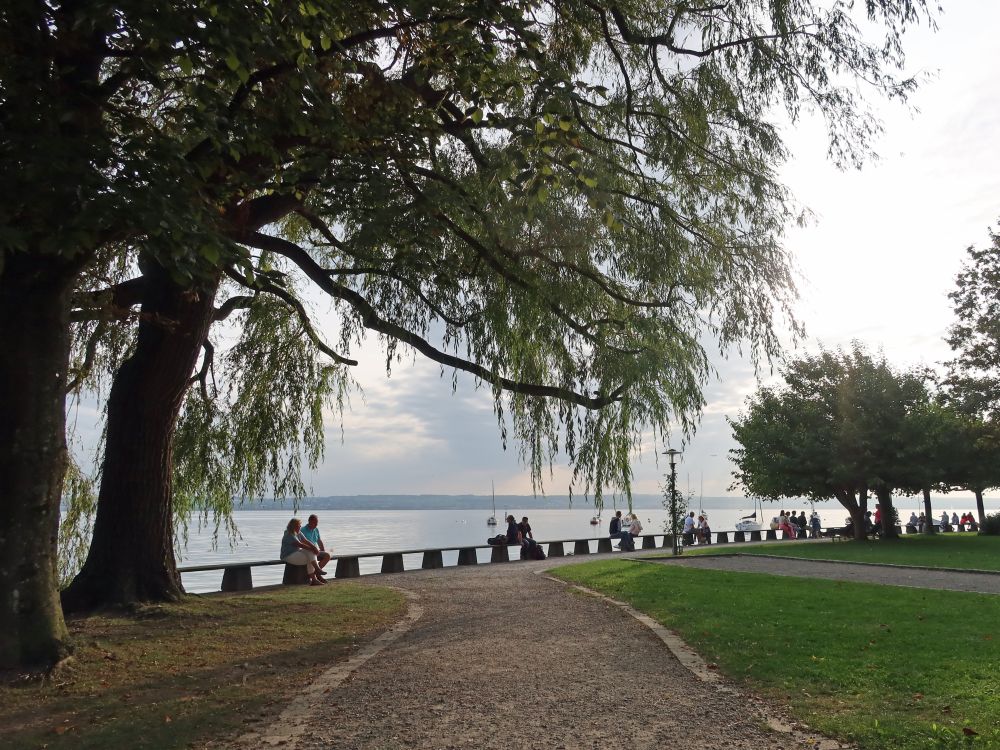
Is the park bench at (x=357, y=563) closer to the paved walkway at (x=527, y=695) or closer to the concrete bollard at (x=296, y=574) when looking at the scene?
the concrete bollard at (x=296, y=574)

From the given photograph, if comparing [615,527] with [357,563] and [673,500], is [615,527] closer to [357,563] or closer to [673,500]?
[673,500]

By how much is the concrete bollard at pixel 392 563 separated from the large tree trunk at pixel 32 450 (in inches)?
561

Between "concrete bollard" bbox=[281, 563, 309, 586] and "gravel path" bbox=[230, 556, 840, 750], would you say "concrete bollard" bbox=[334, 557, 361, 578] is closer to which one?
"concrete bollard" bbox=[281, 563, 309, 586]

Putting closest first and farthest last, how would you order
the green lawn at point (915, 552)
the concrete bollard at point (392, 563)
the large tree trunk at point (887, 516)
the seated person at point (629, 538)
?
the concrete bollard at point (392, 563), the green lawn at point (915, 552), the seated person at point (629, 538), the large tree trunk at point (887, 516)

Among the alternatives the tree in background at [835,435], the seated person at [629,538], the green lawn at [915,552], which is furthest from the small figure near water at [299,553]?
the tree in background at [835,435]

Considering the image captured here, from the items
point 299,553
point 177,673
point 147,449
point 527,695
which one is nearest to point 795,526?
point 299,553

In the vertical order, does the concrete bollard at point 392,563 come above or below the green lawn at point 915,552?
above

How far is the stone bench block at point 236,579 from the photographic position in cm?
1662

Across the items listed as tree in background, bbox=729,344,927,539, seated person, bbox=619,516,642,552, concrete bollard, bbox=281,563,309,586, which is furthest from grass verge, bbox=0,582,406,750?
tree in background, bbox=729,344,927,539

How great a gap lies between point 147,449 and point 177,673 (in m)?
4.58

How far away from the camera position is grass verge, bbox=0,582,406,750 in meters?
5.70

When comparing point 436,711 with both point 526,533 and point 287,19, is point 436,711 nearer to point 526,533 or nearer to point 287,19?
point 287,19

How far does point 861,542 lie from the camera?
32781 millimetres

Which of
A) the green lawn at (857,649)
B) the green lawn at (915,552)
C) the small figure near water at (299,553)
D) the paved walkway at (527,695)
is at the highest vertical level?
the small figure near water at (299,553)
